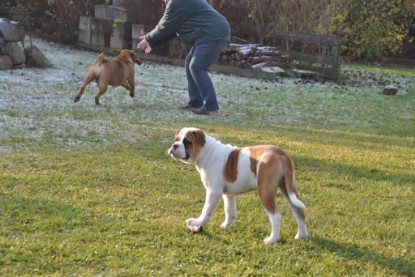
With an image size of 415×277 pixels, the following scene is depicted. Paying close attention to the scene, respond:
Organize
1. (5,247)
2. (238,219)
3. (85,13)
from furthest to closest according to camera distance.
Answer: (85,13) < (238,219) < (5,247)

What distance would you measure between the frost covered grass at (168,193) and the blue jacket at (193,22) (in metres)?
1.30

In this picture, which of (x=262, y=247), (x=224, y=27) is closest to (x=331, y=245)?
(x=262, y=247)

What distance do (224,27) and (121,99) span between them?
2.43m

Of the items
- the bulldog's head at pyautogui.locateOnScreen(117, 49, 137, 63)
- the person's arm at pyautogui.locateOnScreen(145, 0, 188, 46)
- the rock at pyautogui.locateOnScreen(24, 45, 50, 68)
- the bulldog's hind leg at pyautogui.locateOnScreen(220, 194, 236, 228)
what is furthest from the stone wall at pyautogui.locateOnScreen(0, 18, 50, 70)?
the bulldog's hind leg at pyautogui.locateOnScreen(220, 194, 236, 228)

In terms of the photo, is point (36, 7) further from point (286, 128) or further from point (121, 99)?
point (286, 128)

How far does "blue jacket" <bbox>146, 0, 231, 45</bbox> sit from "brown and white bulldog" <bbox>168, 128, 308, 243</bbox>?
5.57 metres

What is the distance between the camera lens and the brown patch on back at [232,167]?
404cm

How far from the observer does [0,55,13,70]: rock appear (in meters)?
13.4

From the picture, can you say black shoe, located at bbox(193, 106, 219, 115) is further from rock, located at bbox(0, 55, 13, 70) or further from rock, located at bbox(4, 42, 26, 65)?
rock, located at bbox(4, 42, 26, 65)

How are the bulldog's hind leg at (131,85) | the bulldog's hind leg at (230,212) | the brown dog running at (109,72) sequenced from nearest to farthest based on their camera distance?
the bulldog's hind leg at (230,212) < the brown dog running at (109,72) < the bulldog's hind leg at (131,85)

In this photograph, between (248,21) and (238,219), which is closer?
(238,219)

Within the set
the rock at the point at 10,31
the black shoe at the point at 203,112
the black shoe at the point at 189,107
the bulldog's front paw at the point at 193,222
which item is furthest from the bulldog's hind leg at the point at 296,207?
the rock at the point at 10,31

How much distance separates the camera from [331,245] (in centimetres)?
391

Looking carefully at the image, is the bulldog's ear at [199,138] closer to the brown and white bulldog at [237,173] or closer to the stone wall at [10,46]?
the brown and white bulldog at [237,173]
